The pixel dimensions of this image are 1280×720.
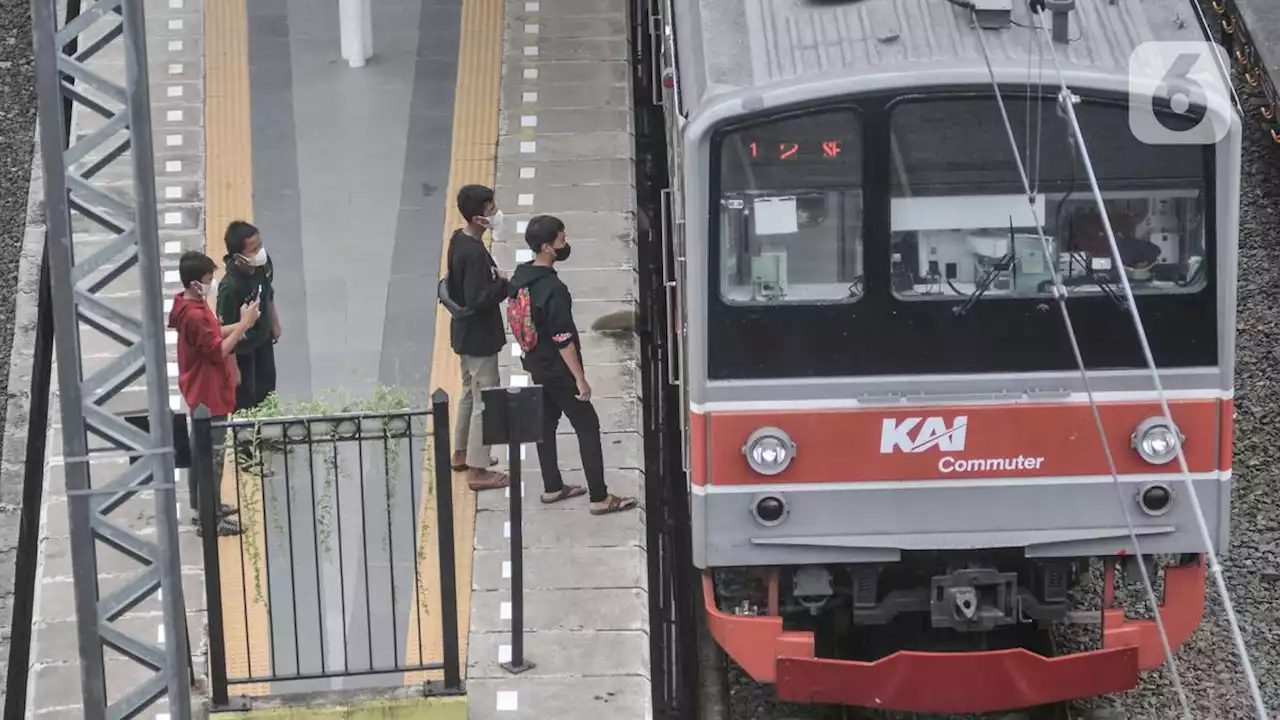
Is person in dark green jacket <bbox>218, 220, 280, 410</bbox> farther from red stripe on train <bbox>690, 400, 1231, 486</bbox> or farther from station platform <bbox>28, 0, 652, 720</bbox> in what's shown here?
→ red stripe on train <bbox>690, 400, 1231, 486</bbox>

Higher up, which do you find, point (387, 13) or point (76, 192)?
point (387, 13)

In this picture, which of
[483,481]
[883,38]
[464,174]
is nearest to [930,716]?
[483,481]

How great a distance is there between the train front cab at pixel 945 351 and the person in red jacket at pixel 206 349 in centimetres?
223

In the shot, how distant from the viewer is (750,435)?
822 cm

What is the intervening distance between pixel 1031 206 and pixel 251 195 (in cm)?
611

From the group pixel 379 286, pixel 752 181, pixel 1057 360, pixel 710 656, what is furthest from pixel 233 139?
pixel 1057 360

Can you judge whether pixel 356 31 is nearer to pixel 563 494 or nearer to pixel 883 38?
pixel 563 494

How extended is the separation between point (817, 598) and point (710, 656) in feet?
5.09

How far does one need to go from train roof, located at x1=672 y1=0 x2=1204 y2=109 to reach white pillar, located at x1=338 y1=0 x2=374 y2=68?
548cm

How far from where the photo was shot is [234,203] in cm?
1238

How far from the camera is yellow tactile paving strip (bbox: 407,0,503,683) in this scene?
9102 millimetres

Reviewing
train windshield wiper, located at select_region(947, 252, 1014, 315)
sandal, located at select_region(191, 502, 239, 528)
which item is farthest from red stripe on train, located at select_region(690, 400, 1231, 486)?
sandal, located at select_region(191, 502, 239, 528)

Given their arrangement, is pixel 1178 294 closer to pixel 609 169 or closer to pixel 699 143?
pixel 699 143

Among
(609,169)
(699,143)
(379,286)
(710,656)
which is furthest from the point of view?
(609,169)
